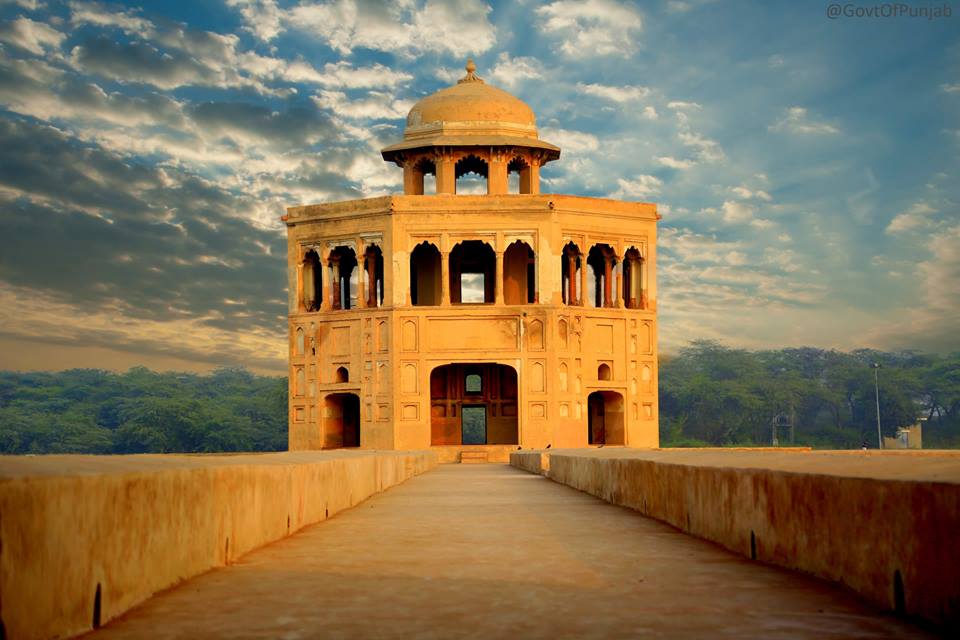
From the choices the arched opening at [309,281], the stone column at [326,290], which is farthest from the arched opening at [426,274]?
the arched opening at [309,281]

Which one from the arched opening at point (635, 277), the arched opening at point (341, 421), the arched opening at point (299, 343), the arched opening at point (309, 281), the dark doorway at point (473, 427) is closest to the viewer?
the arched opening at point (341, 421)

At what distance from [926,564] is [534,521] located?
5233 millimetres

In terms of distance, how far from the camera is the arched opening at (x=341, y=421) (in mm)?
→ 46062

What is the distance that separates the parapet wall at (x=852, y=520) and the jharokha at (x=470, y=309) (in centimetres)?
3410

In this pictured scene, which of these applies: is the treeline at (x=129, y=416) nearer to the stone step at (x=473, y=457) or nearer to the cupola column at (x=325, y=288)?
Result: the cupola column at (x=325, y=288)

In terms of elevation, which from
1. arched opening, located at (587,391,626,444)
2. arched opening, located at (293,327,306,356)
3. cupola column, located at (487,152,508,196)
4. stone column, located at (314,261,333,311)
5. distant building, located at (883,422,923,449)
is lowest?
distant building, located at (883,422,923,449)

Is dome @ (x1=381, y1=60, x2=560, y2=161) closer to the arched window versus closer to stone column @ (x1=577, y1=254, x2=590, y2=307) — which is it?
stone column @ (x1=577, y1=254, x2=590, y2=307)

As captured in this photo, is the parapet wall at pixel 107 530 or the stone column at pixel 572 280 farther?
the stone column at pixel 572 280

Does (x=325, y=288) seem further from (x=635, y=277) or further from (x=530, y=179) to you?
(x=635, y=277)

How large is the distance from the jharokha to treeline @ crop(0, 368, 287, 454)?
123 feet

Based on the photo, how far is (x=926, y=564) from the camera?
3832mm

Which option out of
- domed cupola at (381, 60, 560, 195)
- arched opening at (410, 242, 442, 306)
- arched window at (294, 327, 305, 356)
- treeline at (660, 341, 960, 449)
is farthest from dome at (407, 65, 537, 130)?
treeline at (660, 341, 960, 449)

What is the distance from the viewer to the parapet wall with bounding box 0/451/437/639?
3.33 metres

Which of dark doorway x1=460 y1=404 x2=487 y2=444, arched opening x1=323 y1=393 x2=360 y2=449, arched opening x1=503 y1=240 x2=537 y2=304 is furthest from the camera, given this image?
dark doorway x1=460 y1=404 x2=487 y2=444
